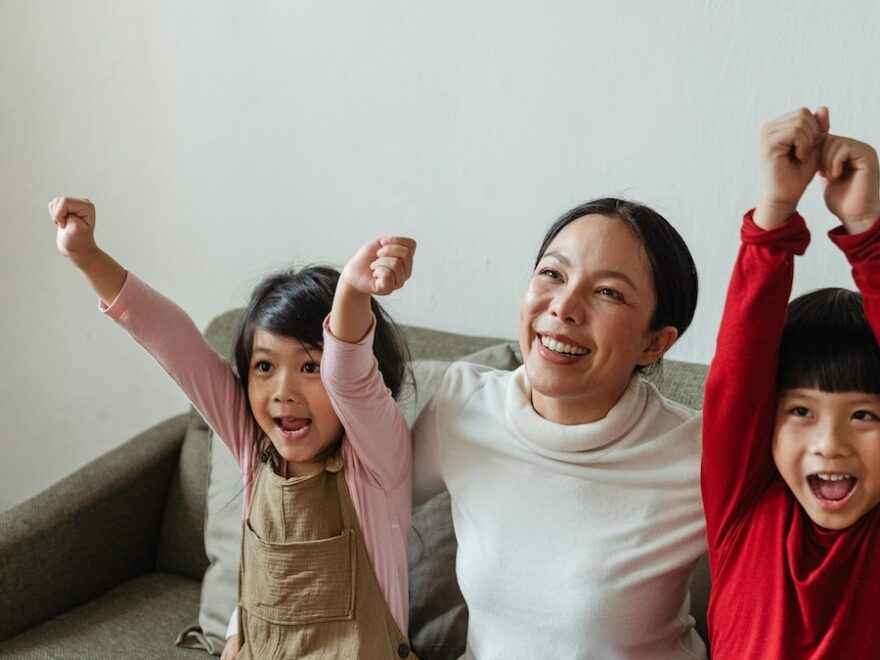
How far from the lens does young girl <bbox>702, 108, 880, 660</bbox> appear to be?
1134 millimetres

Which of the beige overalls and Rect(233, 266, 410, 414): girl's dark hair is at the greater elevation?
Rect(233, 266, 410, 414): girl's dark hair

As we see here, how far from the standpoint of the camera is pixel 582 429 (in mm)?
1363

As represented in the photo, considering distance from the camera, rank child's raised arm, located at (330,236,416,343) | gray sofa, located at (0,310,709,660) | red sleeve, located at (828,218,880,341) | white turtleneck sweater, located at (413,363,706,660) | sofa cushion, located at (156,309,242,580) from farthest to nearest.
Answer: sofa cushion, located at (156,309,242,580), gray sofa, located at (0,310,709,660), white turtleneck sweater, located at (413,363,706,660), child's raised arm, located at (330,236,416,343), red sleeve, located at (828,218,880,341)

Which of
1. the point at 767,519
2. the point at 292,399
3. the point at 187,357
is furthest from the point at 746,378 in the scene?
the point at 187,357

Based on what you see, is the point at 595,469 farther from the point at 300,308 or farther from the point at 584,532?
the point at 300,308

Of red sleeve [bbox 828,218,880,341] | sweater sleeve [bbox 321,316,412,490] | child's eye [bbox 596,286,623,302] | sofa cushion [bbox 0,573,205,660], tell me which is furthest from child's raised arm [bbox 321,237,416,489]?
sofa cushion [bbox 0,573,205,660]

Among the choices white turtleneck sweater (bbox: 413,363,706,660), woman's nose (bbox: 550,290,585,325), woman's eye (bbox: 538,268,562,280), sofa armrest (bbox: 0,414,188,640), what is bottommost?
sofa armrest (bbox: 0,414,188,640)

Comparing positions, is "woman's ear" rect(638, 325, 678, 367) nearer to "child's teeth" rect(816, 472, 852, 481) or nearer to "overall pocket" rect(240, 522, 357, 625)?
"child's teeth" rect(816, 472, 852, 481)

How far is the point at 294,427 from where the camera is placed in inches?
57.9

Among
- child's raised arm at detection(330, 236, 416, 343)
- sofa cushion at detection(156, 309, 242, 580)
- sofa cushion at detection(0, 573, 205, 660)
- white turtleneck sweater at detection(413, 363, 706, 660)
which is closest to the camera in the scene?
child's raised arm at detection(330, 236, 416, 343)

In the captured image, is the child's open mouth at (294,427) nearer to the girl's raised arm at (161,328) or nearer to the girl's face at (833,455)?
the girl's raised arm at (161,328)

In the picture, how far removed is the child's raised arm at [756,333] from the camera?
1.13 meters

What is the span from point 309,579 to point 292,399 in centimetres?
24

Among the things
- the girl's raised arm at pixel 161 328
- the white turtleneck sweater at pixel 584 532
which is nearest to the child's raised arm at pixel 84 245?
the girl's raised arm at pixel 161 328
